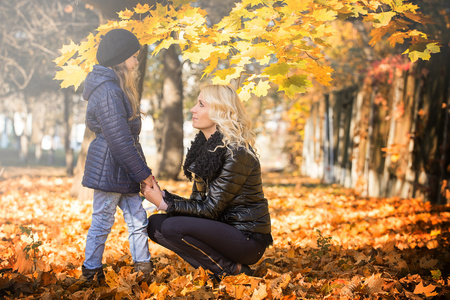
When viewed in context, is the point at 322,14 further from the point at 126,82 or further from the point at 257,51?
the point at 126,82

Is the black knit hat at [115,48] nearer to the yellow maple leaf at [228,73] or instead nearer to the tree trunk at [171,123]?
the yellow maple leaf at [228,73]

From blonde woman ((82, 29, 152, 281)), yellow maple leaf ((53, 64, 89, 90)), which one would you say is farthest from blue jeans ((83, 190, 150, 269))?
yellow maple leaf ((53, 64, 89, 90))

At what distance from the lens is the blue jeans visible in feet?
10.3

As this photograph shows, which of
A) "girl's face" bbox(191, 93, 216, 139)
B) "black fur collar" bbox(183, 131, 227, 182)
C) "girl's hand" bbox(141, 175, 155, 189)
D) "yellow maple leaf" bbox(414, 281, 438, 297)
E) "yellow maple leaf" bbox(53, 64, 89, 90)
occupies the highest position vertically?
"yellow maple leaf" bbox(53, 64, 89, 90)

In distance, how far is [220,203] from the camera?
3.06m

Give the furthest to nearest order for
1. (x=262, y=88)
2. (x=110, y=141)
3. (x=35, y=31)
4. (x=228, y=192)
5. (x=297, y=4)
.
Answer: (x=35, y=31) → (x=262, y=88) → (x=297, y=4) → (x=228, y=192) → (x=110, y=141)

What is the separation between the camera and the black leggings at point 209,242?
10.1 ft

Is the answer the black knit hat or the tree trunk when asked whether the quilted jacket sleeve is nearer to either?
the black knit hat

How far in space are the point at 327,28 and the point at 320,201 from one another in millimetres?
5367

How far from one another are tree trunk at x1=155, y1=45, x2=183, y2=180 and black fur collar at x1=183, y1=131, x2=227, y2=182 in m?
8.49

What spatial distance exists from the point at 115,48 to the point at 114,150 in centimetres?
77

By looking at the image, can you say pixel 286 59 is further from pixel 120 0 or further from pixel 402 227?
pixel 402 227

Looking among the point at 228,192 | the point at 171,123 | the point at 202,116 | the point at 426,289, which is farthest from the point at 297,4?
the point at 171,123

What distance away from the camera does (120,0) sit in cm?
482
